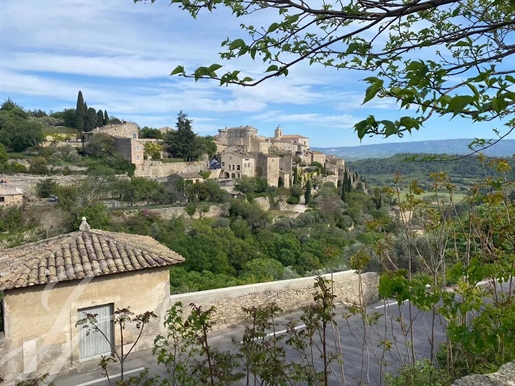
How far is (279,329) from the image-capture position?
25.0ft

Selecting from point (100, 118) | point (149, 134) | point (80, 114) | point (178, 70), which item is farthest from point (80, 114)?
point (178, 70)

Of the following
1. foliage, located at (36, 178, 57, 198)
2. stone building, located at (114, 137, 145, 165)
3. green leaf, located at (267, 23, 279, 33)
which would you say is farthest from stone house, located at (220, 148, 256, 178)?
green leaf, located at (267, 23, 279, 33)

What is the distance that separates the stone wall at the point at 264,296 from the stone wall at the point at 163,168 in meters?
44.3

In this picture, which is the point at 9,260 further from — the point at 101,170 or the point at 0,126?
the point at 0,126

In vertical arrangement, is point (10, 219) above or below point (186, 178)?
below

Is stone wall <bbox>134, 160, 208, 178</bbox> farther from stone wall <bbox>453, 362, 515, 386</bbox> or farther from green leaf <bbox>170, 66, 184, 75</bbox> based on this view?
stone wall <bbox>453, 362, 515, 386</bbox>

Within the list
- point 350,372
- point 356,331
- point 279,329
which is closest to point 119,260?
point 279,329

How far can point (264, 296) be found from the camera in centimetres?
802

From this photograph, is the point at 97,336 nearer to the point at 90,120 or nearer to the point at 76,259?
the point at 76,259

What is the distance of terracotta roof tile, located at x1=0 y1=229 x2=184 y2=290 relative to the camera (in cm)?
598

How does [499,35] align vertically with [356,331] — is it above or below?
above

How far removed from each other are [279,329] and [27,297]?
177 inches

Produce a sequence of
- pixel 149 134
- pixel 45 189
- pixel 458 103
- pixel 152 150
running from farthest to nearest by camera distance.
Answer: pixel 149 134 → pixel 152 150 → pixel 45 189 → pixel 458 103

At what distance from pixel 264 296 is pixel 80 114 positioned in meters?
57.1
